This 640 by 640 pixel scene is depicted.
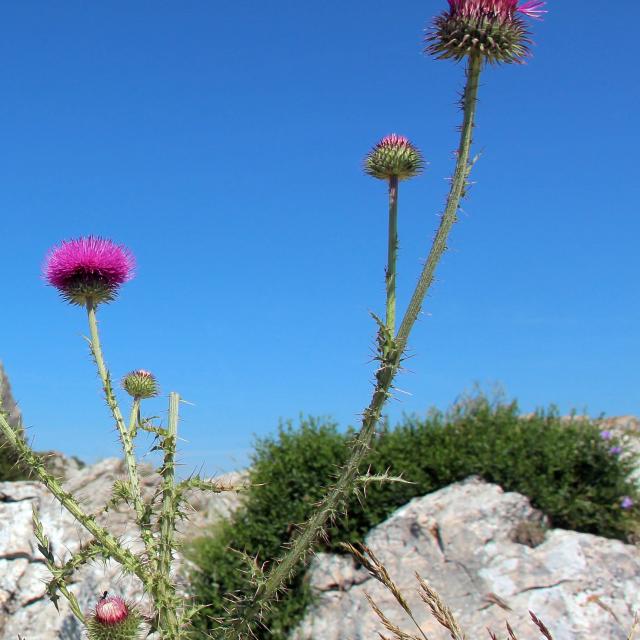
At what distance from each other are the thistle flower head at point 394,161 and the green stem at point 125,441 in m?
1.62

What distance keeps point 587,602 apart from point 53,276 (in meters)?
4.55

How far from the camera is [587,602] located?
5.97 metres

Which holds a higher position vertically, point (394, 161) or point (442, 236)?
point (394, 161)

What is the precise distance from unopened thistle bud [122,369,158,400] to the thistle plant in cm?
24

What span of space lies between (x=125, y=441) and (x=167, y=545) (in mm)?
544

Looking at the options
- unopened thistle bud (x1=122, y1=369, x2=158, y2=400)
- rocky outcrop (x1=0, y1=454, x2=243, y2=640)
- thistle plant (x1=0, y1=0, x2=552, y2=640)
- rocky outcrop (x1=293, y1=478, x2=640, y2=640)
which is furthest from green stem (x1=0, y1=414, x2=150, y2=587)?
rocky outcrop (x1=293, y1=478, x2=640, y2=640)

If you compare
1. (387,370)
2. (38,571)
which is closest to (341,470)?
(387,370)

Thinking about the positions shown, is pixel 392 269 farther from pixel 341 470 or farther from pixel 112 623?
pixel 112 623

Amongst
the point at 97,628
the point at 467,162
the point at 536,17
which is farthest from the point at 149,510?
the point at 536,17

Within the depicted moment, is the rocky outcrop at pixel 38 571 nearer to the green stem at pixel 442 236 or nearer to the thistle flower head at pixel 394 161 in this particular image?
the thistle flower head at pixel 394 161

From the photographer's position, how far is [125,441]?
3.79m

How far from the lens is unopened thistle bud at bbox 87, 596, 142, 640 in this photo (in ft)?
13.4

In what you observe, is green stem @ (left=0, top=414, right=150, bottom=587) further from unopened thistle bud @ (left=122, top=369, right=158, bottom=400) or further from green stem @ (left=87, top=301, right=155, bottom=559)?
unopened thistle bud @ (left=122, top=369, right=158, bottom=400)

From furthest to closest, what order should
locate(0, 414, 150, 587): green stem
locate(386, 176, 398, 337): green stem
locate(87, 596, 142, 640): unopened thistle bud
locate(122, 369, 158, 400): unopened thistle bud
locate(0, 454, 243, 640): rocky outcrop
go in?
locate(0, 454, 243, 640): rocky outcrop
locate(122, 369, 158, 400): unopened thistle bud
locate(87, 596, 142, 640): unopened thistle bud
locate(0, 414, 150, 587): green stem
locate(386, 176, 398, 337): green stem
